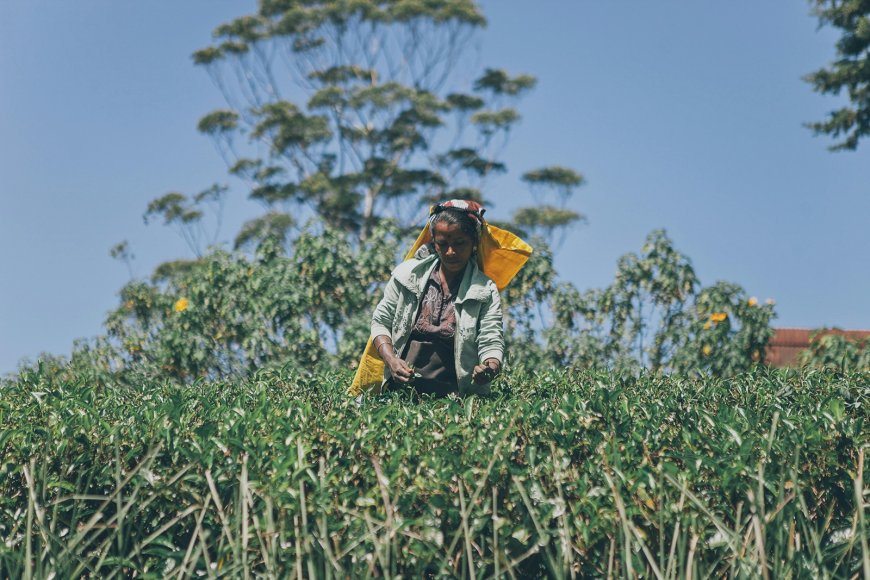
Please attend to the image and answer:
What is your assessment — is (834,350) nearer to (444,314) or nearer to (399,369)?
(444,314)

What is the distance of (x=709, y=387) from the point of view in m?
5.12

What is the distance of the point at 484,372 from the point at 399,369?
433mm

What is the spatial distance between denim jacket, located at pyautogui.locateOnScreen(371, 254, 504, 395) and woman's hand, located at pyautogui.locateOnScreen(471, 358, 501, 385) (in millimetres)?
158

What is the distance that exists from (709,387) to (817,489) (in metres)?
2.04

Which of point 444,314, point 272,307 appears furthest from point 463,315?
point 272,307

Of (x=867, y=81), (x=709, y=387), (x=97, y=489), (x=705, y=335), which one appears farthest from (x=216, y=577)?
(x=867, y=81)

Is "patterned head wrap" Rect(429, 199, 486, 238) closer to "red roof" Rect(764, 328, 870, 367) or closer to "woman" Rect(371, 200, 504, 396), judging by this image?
"woman" Rect(371, 200, 504, 396)

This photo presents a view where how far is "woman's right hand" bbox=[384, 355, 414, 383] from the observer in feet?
14.5

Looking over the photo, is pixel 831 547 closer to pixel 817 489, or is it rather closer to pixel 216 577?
pixel 817 489

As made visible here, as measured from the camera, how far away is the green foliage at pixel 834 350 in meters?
7.75

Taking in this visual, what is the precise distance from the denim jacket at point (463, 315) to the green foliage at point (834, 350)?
4130 millimetres

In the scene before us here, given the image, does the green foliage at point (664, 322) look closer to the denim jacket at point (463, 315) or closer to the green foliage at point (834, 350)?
the green foliage at point (834, 350)

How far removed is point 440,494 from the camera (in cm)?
281

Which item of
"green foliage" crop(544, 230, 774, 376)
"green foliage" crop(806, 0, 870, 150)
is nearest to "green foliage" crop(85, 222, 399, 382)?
"green foliage" crop(544, 230, 774, 376)
